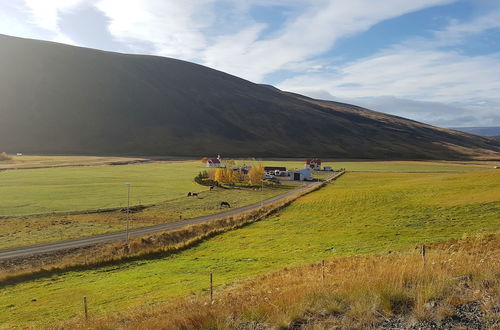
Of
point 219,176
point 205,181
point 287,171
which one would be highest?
point 287,171

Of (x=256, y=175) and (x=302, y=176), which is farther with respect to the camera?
(x=302, y=176)

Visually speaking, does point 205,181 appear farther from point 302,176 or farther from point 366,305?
point 366,305

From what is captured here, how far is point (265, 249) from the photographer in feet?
109

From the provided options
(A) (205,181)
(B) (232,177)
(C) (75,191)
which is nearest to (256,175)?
(B) (232,177)

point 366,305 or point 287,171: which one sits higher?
point 366,305

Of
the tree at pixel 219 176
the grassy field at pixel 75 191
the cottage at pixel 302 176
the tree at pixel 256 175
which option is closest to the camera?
the grassy field at pixel 75 191

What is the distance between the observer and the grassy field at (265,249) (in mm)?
23016

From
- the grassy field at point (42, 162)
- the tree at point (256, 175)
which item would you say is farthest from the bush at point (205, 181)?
the grassy field at point (42, 162)

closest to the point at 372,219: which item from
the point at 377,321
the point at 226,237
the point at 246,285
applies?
the point at 226,237

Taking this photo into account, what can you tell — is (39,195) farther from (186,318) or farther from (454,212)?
(186,318)

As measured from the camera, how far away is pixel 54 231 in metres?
47.2

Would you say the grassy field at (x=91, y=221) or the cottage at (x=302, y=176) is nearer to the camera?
the grassy field at (x=91, y=221)

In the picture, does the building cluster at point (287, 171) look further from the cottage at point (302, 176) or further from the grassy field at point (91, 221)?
the grassy field at point (91, 221)

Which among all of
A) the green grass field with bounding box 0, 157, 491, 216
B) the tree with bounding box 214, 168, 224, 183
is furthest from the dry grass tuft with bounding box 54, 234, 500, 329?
the tree with bounding box 214, 168, 224, 183
